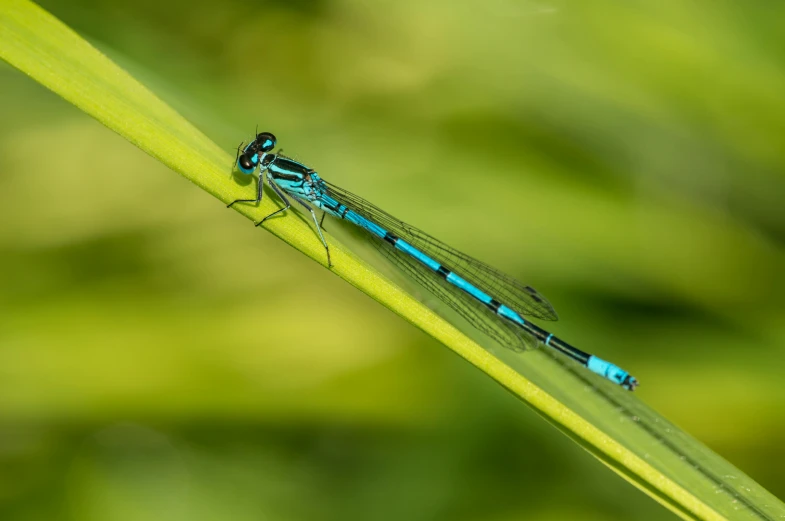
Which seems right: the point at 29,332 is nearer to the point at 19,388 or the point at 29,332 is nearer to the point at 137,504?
the point at 19,388

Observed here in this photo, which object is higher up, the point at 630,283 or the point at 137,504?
the point at 630,283

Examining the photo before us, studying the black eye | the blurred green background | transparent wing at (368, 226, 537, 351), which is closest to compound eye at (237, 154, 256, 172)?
the black eye

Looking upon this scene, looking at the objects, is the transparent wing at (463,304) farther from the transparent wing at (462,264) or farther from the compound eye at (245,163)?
the compound eye at (245,163)

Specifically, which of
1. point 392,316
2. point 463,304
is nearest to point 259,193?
point 392,316

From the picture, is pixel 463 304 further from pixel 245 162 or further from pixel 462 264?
pixel 245 162

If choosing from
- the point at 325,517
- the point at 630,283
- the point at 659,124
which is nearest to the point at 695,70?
the point at 659,124
